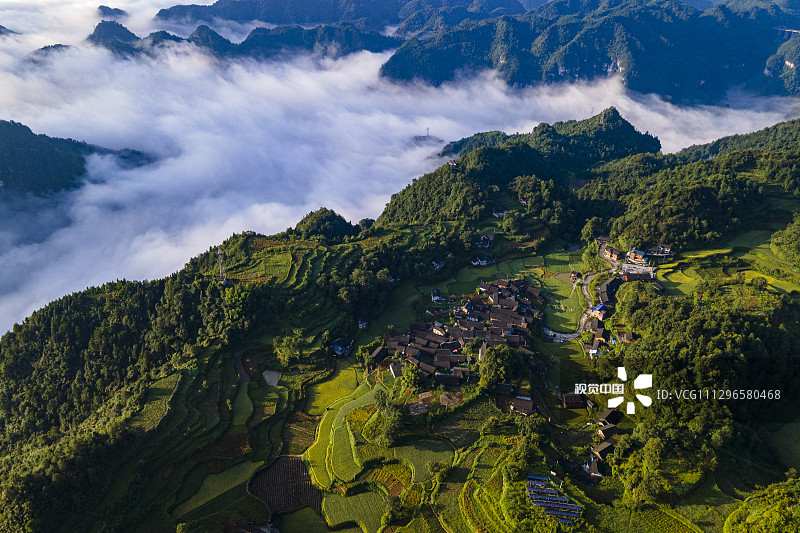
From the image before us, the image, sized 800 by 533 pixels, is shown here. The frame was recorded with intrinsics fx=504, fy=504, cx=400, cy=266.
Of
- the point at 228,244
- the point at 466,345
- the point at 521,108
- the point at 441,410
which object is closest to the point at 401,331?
the point at 466,345

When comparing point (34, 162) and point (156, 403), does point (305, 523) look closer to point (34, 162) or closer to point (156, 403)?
point (156, 403)

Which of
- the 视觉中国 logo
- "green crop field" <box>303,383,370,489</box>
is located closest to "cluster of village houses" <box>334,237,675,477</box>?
the 视觉中国 logo

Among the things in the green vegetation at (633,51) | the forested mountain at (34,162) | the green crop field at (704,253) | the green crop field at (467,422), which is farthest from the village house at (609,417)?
the green vegetation at (633,51)

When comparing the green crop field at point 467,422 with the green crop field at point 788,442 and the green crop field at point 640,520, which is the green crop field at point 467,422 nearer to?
the green crop field at point 640,520

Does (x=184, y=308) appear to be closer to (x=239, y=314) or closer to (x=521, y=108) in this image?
(x=239, y=314)

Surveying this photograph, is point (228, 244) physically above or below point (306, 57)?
below

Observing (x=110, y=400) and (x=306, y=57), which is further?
(x=306, y=57)

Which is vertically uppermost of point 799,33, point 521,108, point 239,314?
point 799,33
